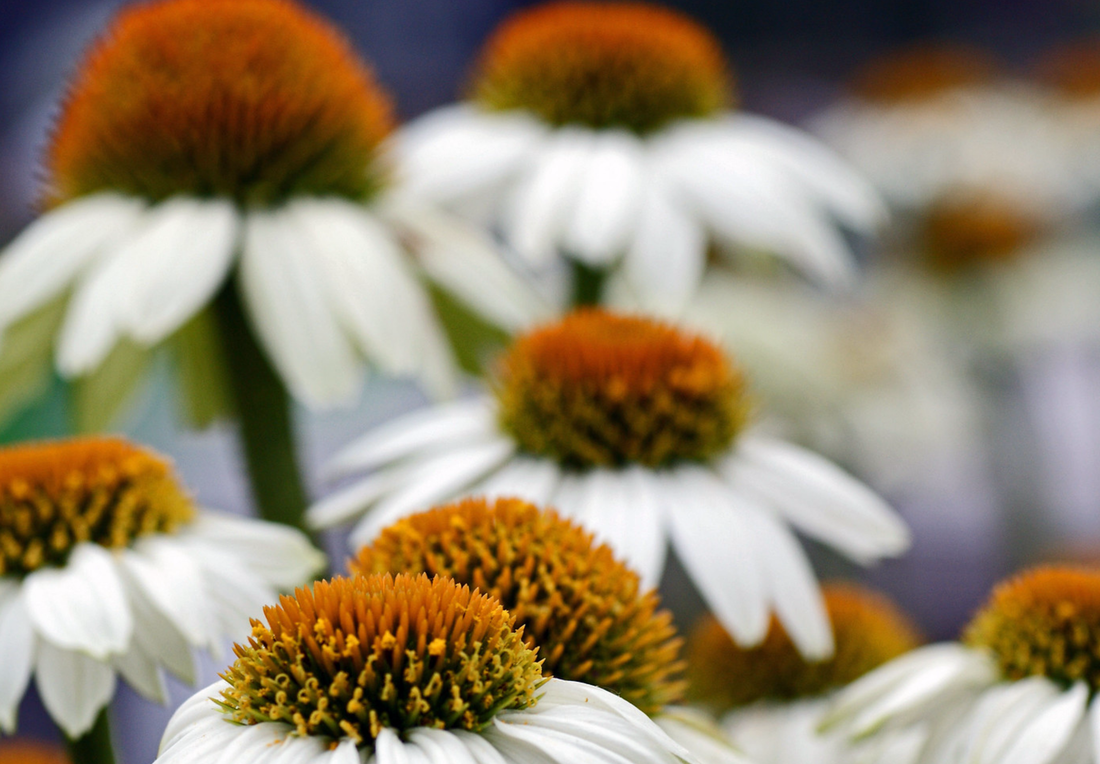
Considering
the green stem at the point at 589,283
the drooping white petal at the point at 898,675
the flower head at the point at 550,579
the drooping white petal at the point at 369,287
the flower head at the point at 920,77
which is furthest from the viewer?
the flower head at the point at 920,77

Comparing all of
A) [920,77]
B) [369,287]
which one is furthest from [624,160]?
[920,77]

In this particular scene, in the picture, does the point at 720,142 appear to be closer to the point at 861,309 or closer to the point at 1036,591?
the point at 1036,591

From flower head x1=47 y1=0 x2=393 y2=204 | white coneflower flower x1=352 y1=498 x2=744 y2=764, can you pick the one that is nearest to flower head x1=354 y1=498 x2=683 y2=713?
white coneflower flower x1=352 y1=498 x2=744 y2=764

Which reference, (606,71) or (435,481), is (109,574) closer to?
(435,481)

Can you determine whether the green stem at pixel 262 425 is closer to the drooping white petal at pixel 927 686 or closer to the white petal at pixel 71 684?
the white petal at pixel 71 684

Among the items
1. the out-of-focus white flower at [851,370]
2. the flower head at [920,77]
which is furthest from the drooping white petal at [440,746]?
the flower head at [920,77]

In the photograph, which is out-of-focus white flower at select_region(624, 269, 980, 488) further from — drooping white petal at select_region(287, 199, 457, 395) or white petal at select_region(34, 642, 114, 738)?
white petal at select_region(34, 642, 114, 738)
